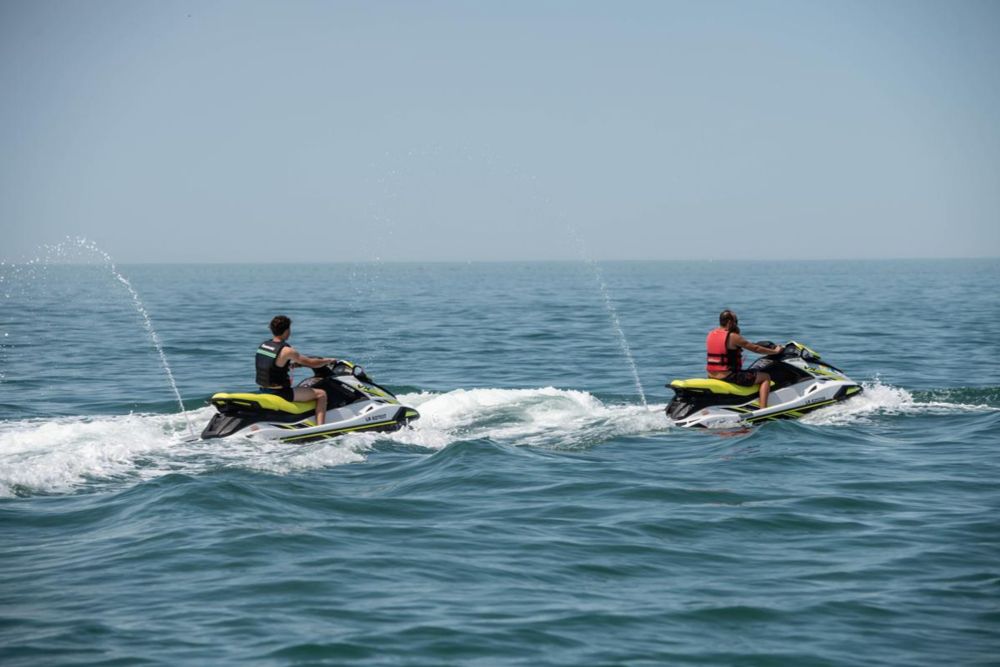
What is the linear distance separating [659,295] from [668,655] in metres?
58.6

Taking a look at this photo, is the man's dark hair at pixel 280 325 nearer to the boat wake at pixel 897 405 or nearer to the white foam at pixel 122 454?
the white foam at pixel 122 454

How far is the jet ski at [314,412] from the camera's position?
1591 cm

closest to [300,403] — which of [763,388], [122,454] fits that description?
[122,454]

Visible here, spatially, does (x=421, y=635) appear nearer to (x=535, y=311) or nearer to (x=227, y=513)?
(x=227, y=513)

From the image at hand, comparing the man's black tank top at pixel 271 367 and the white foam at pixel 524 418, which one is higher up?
the man's black tank top at pixel 271 367

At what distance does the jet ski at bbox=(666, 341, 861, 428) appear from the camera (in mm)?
17312

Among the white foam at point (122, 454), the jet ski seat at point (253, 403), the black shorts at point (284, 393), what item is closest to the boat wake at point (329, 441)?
the white foam at point (122, 454)

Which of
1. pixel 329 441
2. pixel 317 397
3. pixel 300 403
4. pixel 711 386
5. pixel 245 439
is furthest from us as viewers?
pixel 711 386

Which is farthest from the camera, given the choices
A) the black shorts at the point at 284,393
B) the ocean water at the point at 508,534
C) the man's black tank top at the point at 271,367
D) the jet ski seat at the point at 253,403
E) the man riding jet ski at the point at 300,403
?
the black shorts at the point at 284,393

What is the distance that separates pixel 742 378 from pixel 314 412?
6314 millimetres

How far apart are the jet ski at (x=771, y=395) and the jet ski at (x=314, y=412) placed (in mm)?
4011

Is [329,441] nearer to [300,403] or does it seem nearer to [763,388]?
[300,403]

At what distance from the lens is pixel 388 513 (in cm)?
1205

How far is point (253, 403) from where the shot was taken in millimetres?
15953
